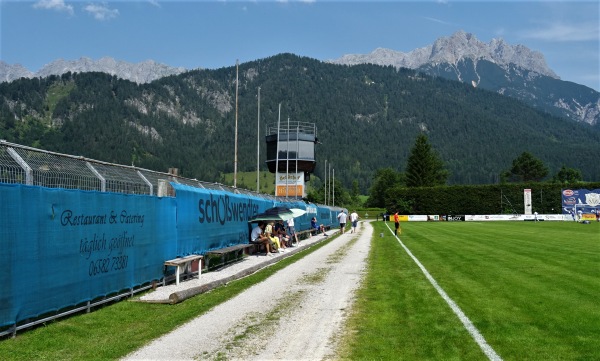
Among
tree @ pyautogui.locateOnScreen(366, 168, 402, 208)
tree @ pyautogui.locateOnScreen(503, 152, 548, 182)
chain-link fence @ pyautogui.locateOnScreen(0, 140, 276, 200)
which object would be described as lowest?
chain-link fence @ pyautogui.locateOnScreen(0, 140, 276, 200)

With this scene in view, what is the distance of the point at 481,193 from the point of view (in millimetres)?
89250

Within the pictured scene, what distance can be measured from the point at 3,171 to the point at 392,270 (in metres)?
12.0

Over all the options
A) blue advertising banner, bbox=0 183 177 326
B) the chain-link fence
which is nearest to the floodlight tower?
the chain-link fence

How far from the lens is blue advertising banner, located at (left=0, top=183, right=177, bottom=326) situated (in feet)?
27.4

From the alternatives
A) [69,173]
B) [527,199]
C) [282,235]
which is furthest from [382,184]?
[69,173]

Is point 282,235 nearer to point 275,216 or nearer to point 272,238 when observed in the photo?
point 272,238

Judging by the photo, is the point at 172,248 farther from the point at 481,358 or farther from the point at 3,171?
the point at 481,358

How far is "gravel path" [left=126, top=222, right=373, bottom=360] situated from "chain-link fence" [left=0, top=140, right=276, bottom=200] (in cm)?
353

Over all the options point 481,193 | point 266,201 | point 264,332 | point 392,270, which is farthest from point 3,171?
point 481,193

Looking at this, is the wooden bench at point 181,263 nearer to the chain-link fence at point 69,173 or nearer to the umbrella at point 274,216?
the chain-link fence at point 69,173

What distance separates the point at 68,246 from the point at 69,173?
141cm

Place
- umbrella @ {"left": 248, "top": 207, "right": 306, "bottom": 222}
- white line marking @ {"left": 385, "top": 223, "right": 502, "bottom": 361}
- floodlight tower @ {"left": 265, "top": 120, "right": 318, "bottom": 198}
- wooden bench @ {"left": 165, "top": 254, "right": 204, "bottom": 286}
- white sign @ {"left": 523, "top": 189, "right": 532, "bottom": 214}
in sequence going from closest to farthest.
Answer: white line marking @ {"left": 385, "top": 223, "right": 502, "bottom": 361} → wooden bench @ {"left": 165, "top": 254, "right": 204, "bottom": 286} → umbrella @ {"left": 248, "top": 207, "right": 306, "bottom": 222} → white sign @ {"left": 523, "top": 189, "right": 532, "bottom": 214} → floodlight tower @ {"left": 265, "top": 120, "right": 318, "bottom": 198}

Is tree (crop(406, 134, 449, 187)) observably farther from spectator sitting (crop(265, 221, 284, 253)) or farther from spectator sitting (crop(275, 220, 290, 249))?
spectator sitting (crop(265, 221, 284, 253))

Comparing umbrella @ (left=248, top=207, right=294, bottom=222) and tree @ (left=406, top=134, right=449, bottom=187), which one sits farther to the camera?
tree @ (left=406, top=134, right=449, bottom=187)
